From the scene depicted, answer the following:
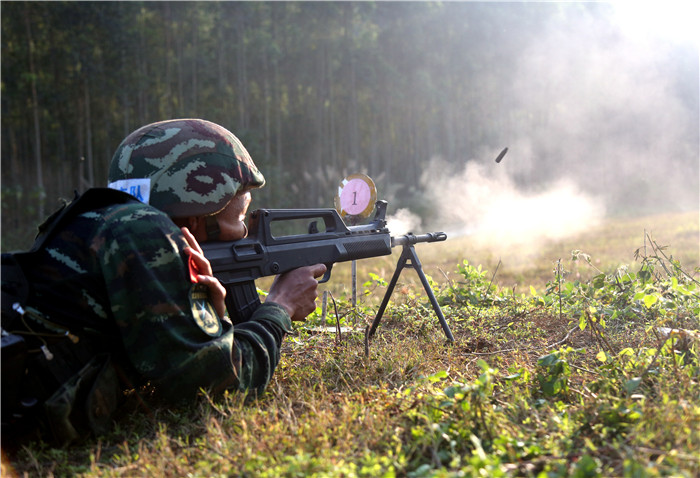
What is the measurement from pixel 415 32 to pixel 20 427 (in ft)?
105

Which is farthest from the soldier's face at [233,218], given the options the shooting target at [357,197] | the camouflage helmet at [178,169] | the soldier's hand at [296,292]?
the shooting target at [357,197]

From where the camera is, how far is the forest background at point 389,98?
68.2 ft

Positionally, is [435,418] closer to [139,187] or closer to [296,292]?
[296,292]

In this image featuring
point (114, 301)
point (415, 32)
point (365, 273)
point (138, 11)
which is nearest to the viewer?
point (114, 301)

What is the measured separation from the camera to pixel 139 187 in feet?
9.21

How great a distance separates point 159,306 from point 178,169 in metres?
0.82

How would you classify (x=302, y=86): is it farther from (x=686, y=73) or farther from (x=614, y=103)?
(x=686, y=73)

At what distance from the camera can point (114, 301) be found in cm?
231

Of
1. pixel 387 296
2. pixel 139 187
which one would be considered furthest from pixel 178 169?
pixel 387 296

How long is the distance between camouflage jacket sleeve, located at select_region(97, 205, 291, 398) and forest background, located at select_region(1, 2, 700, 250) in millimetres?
12295

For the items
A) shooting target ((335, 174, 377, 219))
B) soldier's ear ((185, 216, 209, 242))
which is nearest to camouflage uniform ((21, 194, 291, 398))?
soldier's ear ((185, 216, 209, 242))

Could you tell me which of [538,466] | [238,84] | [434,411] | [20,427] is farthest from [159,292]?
[238,84]

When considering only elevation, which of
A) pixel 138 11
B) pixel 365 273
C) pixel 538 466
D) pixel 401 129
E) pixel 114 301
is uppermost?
pixel 138 11

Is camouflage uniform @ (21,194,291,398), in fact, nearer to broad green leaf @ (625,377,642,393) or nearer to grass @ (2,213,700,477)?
grass @ (2,213,700,477)
